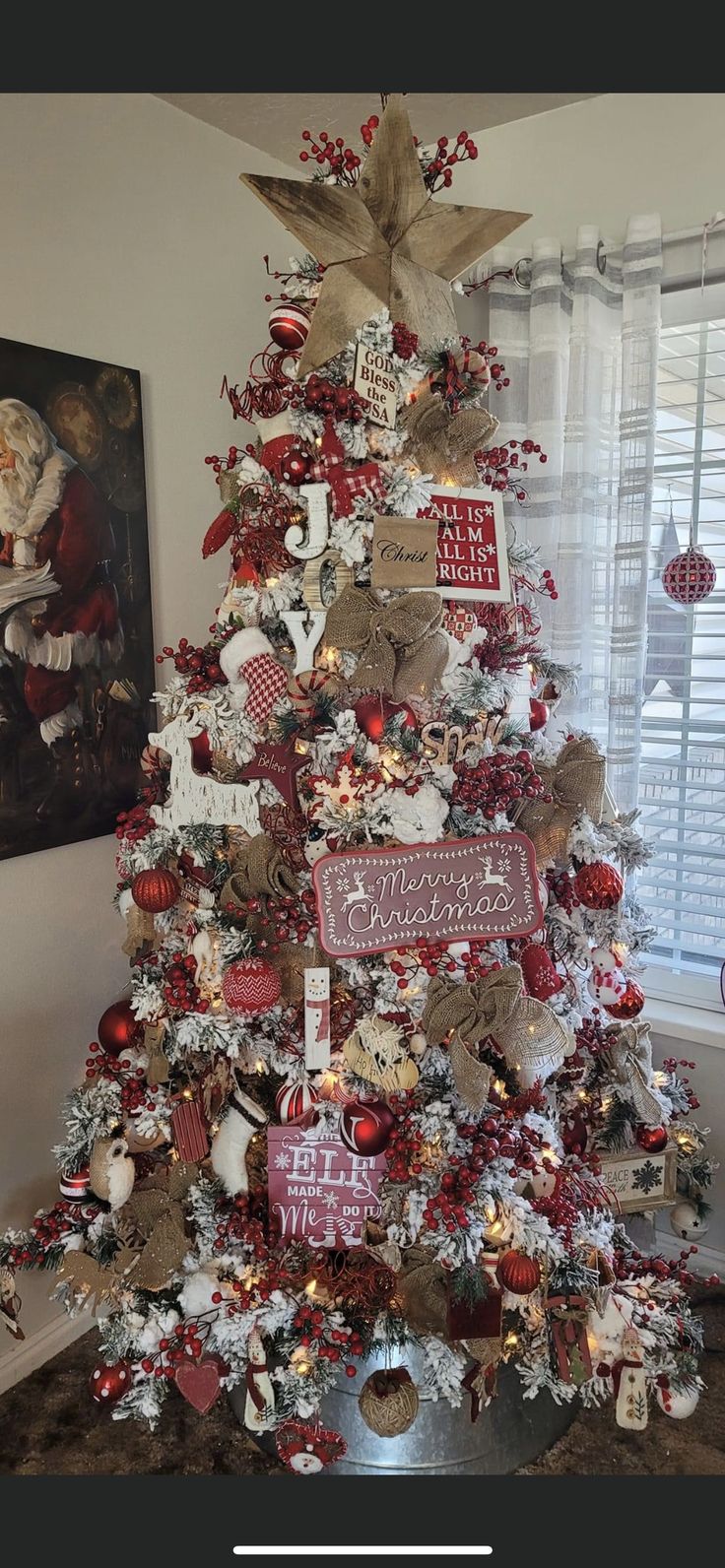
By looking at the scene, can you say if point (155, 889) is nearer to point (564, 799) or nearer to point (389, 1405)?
point (564, 799)

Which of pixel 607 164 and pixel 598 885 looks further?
pixel 607 164

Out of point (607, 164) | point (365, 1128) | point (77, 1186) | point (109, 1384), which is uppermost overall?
point (607, 164)

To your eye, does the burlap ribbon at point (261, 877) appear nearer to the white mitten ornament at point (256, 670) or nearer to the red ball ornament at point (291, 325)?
the white mitten ornament at point (256, 670)

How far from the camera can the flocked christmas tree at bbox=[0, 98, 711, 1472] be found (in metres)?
1.49

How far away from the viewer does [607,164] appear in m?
2.18

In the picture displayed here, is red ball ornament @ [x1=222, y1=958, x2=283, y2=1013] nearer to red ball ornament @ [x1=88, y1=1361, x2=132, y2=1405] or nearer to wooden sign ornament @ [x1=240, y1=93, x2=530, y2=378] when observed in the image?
red ball ornament @ [x1=88, y1=1361, x2=132, y2=1405]

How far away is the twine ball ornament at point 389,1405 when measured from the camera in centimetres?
141

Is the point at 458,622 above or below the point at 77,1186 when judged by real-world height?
above

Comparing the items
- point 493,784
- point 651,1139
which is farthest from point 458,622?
point 651,1139

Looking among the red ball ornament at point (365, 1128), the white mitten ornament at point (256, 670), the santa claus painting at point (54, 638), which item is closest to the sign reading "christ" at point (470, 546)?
the white mitten ornament at point (256, 670)

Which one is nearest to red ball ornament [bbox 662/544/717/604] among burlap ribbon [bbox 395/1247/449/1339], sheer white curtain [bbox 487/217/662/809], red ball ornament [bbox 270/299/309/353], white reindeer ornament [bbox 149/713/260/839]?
sheer white curtain [bbox 487/217/662/809]

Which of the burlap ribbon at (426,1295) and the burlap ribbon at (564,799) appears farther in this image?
the burlap ribbon at (564,799)

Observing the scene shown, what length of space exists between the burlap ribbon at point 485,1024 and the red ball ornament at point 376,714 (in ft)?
1.36

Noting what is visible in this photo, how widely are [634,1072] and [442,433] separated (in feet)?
4.08
